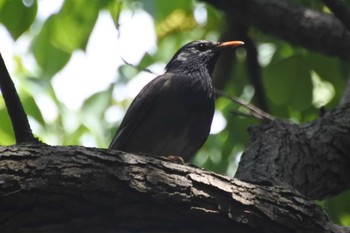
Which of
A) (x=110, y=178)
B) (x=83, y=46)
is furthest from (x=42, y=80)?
(x=110, y=178)

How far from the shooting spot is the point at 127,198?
3.05 meters

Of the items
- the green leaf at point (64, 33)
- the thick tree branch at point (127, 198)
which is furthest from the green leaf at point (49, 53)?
the thick tree branch at point (127, 198)

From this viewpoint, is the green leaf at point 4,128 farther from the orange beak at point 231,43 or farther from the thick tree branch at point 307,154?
the orange beak at point 231,43

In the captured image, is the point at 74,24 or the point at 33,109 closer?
the point at 33,109

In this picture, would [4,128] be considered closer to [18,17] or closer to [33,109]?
[33,109]

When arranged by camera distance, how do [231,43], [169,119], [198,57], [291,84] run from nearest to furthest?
[169,119]
[291,84]
[231,43]
[198,57]

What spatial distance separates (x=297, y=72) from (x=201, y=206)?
2.56 metres

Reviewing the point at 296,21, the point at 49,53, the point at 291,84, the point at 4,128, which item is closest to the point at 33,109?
the point at 4,128

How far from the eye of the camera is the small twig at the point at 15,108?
335cm

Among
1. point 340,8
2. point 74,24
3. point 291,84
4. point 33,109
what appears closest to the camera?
point 340,8

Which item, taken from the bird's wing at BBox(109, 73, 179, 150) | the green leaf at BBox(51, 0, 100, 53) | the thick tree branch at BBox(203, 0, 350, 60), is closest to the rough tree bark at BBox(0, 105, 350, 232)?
the bird's wing at BBox(109, 73, 179, 150)

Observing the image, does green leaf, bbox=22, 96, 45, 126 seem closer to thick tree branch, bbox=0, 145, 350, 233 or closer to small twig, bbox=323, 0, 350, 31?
thick tree branch, bbox=0, 145, 350, 233

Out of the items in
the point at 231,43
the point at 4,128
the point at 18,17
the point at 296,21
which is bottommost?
the point at 4,128

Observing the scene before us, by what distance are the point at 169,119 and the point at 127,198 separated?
2.00 metres
